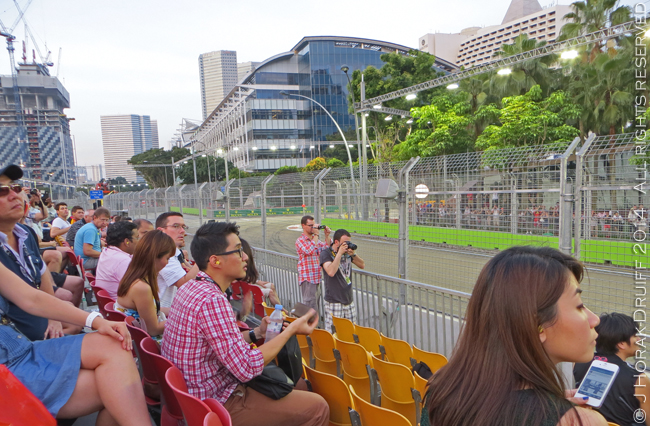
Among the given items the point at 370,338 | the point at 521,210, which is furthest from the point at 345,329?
the point at 521,210

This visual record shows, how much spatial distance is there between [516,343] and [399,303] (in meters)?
3.52

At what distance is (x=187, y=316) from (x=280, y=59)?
71648 mm

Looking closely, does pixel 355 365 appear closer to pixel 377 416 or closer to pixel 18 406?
pixel 377 416

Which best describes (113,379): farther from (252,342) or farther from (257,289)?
(257,289)

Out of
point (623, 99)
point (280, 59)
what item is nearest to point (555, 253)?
point (623, 99)

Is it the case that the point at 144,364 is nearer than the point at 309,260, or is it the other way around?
the point at 144,364

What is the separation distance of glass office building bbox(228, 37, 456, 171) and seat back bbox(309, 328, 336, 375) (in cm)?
6093

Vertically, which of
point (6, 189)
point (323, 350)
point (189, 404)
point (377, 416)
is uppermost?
point (6, 189)

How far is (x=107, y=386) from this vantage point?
183 cm

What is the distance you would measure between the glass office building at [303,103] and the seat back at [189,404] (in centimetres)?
6264

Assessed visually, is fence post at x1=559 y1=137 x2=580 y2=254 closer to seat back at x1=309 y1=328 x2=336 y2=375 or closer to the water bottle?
seat back at x1=309 y1=328 x2=336 y2=375

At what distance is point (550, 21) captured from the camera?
118 meters

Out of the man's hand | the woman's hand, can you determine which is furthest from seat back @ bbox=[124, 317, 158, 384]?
the woman's hand

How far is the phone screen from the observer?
1.87m
